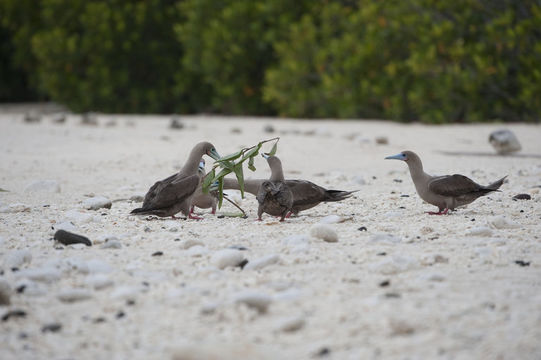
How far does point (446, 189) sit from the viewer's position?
4.72 meters

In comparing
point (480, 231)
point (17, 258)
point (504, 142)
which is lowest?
point (17, 258)

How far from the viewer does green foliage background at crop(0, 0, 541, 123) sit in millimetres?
11898

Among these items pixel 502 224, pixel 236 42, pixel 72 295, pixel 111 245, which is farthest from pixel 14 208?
pixel 236 42

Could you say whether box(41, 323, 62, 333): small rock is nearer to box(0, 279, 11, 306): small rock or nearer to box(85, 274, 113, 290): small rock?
box(0, 279, 11, 306): small rock

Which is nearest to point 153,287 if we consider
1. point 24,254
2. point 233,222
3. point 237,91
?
point 24,254

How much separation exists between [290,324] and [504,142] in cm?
637

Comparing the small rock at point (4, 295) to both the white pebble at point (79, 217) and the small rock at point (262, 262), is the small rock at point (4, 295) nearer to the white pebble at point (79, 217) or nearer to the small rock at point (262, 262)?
the small rock at point (262, 262)

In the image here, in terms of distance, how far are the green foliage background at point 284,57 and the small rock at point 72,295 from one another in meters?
9.54

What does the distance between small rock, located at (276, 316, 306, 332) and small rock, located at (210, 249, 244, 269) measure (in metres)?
0.80

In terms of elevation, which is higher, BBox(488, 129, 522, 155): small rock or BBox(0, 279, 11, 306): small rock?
BBox(488, 129, 522, 155): small rock

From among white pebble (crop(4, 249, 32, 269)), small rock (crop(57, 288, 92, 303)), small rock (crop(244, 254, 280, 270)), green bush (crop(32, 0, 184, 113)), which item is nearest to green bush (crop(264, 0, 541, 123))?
green bush (crop(32, 0, 184, 113))

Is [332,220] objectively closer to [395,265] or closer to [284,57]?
[395,265]

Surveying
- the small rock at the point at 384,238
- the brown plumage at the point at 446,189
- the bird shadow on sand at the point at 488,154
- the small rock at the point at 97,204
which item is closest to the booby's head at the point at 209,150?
the small rock at the point at 97,204

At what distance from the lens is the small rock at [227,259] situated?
3.41m
